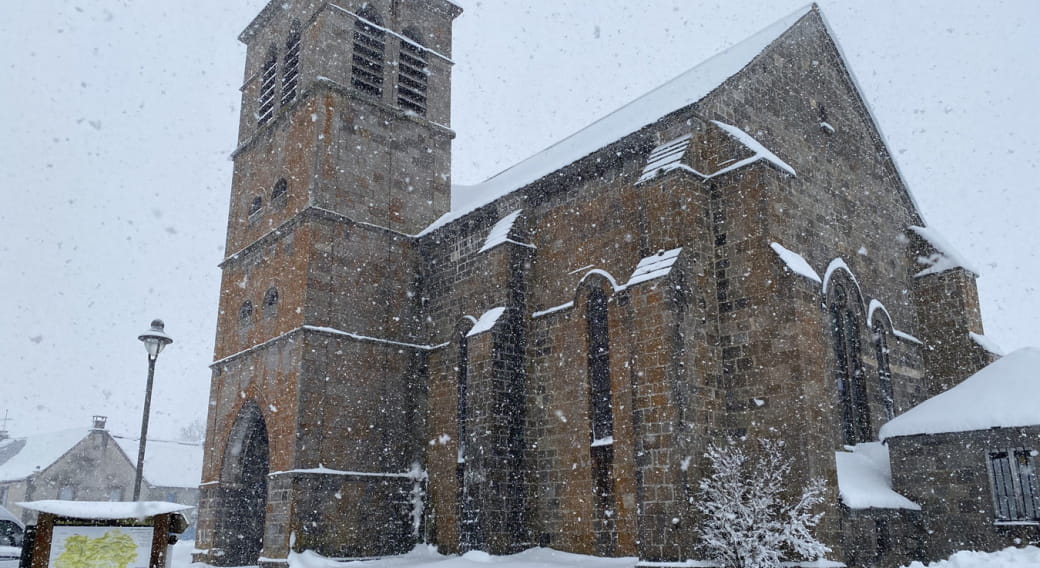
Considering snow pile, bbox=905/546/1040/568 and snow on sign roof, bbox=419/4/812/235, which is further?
snow on sign roof, bbox=419/4/812/235

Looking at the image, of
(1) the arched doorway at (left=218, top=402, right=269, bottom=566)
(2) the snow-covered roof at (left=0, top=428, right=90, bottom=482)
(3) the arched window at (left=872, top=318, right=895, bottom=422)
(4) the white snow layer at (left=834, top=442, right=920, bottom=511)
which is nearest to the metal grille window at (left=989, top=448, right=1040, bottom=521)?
(4) the white snow layer at (left=834, top=442, right=920, bottom=511)

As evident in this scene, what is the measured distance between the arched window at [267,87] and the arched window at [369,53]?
2.99 meters

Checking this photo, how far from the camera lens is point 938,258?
62.0ft

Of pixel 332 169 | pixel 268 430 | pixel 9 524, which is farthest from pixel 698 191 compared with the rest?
A: pixel 9 524

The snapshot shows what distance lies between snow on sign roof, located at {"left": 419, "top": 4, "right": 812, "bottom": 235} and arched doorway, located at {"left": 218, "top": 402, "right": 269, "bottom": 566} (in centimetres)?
698

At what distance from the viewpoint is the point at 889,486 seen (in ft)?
48.3

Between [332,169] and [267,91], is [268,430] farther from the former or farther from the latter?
[267,91]

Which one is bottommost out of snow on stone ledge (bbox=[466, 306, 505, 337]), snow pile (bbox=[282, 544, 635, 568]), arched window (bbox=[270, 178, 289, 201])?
snow pile (bbox=[282, 544, 635, 568])

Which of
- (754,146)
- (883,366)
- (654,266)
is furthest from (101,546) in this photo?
(883,366)

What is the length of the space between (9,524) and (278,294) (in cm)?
817

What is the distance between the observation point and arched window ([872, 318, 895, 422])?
16844 mm

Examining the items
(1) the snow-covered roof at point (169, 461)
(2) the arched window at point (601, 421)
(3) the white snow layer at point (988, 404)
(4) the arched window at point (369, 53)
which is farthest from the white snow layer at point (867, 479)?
(1) the snow-covered roof at point (169, 461)

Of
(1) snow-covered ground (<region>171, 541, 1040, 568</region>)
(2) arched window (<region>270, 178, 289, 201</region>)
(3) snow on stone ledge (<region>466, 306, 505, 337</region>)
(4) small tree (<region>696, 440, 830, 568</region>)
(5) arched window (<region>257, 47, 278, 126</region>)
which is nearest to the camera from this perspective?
(1) snow-covered ground (<region>171, 541, 1040, 568</region>)

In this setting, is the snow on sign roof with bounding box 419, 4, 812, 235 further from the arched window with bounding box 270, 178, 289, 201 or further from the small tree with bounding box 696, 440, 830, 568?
the small tree with bounding box 696, 440, 830, 568
